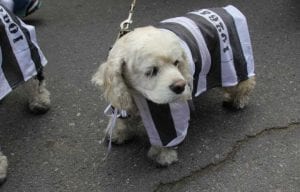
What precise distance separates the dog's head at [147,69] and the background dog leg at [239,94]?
2.29 feet

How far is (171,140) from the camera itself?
9.13 ft

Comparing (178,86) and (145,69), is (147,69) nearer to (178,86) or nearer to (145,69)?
(145,69)

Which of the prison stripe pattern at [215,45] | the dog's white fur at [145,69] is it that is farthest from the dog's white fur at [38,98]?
the prison stripe pattern at [215,45]

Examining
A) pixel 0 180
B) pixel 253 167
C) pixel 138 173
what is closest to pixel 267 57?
pixel 253 167

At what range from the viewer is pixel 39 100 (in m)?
3.30

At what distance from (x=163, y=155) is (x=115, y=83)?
583mm

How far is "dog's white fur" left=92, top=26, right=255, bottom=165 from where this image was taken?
2422 mm

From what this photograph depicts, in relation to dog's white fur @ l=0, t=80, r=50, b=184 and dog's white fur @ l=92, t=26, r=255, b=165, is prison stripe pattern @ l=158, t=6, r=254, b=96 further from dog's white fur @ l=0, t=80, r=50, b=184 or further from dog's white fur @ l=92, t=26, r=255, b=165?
dog's white fur @ l=0, t=80, r=50, b=184

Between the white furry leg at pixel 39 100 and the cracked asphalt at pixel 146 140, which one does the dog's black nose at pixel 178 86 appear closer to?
the cracked asphalt at pixel 146 140

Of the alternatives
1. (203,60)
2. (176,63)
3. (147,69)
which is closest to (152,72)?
(147,69)

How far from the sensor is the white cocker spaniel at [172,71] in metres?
2.44

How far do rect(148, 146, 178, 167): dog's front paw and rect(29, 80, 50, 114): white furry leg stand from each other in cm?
82

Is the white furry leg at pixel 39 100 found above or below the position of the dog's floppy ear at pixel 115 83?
below

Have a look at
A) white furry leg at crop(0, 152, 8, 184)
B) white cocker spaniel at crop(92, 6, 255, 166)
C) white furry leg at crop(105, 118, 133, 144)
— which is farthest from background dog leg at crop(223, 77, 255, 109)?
white furry leg at crop(0, 152, 8, 184)
